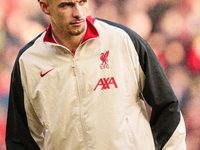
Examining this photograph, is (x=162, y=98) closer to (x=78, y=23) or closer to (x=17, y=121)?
(x=78, y=23)

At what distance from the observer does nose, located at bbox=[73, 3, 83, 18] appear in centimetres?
150

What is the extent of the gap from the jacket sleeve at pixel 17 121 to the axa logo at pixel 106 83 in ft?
1.30

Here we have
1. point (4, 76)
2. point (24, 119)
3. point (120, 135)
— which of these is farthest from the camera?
point (4, 76)

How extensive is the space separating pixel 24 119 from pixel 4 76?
1.12 metres

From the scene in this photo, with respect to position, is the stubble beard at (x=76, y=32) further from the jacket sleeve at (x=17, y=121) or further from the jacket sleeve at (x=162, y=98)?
the jacket sleeve at (x=17, y=121)

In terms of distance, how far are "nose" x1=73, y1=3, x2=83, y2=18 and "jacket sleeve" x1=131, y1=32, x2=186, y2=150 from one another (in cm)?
25

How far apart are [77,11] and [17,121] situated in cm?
61

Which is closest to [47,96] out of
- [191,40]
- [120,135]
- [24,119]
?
[24,119]

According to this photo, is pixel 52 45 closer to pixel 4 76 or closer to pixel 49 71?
pixel 49 71

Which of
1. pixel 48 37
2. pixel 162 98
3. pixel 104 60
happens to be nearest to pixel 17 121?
pixel 48 37

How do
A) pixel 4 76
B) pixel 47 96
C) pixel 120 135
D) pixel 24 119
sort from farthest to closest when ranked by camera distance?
pixel 4 76
pixel 24 119
pixel 47 96
pixel 120 135

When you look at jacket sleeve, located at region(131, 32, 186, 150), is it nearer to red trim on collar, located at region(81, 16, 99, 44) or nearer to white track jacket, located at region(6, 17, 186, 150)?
white track jacket, located at region(6, 17, 186, 150)

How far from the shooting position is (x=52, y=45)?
1.62 metres

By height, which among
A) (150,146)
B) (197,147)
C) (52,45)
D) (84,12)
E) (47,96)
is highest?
(84,12)
